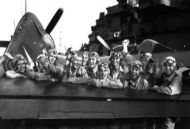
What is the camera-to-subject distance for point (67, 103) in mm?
3947

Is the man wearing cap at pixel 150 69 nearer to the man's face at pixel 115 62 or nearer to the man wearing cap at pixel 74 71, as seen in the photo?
the man's face at pixel 115 62

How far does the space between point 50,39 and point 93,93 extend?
15.1 ft

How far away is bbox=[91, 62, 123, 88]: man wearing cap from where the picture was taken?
4.82m

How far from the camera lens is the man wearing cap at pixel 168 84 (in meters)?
4.88

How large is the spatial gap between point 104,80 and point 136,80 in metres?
0.70

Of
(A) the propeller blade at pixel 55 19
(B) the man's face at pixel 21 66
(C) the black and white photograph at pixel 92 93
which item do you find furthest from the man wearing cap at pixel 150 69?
(A) the propeller blade at pixel 55 19

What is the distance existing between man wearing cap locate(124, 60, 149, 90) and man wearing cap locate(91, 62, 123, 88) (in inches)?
11.9

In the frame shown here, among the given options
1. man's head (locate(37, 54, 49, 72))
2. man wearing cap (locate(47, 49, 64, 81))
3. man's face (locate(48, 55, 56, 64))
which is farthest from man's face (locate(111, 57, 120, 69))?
man's head (locate(37, 54, 49, 72))

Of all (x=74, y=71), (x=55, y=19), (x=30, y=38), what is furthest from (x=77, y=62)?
(x=55, y=19)

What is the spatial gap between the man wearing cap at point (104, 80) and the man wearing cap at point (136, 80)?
0.99ft

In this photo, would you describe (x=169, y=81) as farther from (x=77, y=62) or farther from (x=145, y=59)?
(x=77, y=62)

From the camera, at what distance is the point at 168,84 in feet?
16.7

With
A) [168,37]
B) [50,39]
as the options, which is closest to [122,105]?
[50,39]

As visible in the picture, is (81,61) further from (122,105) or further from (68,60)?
(122,105)
